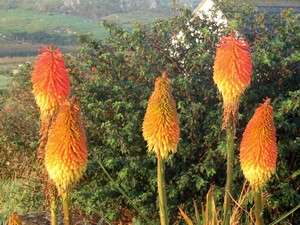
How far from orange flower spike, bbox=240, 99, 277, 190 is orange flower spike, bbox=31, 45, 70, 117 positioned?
3.45 feet

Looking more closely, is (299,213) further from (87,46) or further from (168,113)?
(168,113)

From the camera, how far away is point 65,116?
2.45 meters

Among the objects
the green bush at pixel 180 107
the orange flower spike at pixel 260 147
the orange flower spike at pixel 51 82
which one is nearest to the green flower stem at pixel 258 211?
the orange flower spike at pixel 260 147

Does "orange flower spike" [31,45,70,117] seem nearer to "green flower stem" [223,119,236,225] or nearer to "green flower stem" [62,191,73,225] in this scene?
"green flower stem" [62,191,73,225]

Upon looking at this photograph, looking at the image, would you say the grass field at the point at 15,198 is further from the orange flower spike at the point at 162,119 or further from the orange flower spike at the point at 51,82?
the orange flower spike at the point at 162,119

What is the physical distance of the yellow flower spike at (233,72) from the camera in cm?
321

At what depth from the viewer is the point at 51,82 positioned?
2.81 metres

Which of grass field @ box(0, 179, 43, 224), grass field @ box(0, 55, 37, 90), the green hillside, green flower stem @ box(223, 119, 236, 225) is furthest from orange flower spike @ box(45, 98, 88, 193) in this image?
the green hillside

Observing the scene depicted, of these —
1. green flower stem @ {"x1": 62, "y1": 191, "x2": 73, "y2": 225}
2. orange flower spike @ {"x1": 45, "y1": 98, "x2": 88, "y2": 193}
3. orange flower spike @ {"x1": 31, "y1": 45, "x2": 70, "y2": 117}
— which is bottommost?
green flower stem @ {"x1": 62, "y1": 191, "x2": 73, "y2": 225}

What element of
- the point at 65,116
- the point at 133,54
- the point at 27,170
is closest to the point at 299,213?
the point at 133,54

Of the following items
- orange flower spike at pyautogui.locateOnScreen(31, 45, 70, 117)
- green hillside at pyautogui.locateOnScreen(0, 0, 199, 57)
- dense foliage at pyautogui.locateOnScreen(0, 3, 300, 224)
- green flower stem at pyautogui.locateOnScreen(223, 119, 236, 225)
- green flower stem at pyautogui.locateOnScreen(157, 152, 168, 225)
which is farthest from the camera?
green hillside at pyautogui.locateOnScreen(0, 0, 199, 57)

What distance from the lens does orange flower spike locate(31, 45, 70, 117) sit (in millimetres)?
2811

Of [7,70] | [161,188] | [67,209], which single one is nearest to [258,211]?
[161,188]

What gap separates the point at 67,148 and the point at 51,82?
0.49 meters
